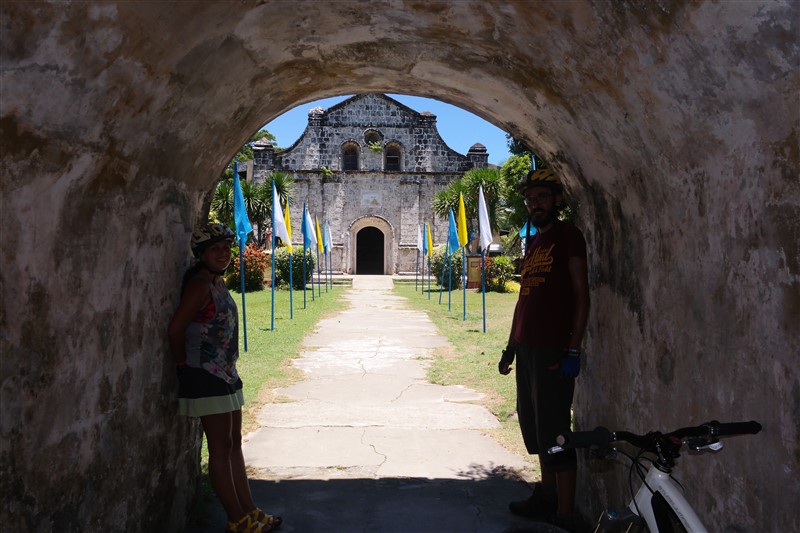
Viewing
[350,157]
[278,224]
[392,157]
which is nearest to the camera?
[278,224]

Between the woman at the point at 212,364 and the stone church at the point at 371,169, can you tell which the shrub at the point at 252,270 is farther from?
the woman at the point at 212,364

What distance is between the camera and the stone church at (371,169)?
34.2 m

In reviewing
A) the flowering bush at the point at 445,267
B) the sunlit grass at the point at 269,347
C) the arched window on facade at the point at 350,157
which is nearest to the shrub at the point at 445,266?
the flowering bush at the point at 445,267

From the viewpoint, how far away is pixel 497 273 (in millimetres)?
24719

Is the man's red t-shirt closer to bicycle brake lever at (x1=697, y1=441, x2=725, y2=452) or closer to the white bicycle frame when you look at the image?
the white bicycle frame

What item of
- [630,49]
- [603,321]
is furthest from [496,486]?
[630,49]

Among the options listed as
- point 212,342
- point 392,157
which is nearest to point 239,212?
point 212,342

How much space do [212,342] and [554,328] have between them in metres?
1.75

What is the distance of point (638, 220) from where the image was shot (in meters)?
3.16

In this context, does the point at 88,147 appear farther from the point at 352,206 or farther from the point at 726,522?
the point at 352,206

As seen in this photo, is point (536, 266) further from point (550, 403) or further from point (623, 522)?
point (623, 522)

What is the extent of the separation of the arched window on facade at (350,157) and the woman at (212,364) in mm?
31423

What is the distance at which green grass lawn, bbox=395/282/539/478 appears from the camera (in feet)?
21.2

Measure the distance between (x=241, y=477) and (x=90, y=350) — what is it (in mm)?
1286
